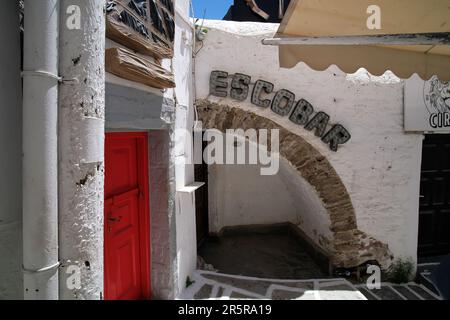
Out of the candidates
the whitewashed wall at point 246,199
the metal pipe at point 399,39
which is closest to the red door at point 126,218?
the metal pipe at point 399,39

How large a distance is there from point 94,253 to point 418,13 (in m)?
3.27

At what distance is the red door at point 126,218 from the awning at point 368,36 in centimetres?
169

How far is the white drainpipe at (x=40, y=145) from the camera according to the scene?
1.05 meters

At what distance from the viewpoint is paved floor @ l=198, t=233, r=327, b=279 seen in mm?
5383

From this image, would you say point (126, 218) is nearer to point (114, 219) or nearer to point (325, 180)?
point (114, 219)

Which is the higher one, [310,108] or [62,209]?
[310,108]

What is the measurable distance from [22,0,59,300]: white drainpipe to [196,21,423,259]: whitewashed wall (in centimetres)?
339

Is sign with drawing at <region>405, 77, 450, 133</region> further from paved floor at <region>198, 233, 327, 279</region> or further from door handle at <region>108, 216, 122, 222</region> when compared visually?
door handle at <region>108, 216, 122, 222</region>

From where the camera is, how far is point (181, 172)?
3.68m

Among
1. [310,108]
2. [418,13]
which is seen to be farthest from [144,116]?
[310,108]

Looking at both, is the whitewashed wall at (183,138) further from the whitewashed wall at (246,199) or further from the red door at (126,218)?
the whitewashed wall at (246,199)

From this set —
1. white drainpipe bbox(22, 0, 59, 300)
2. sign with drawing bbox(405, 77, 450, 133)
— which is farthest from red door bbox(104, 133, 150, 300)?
sign with drawing bbox(405, 77, 450, 133)

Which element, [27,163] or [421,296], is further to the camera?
[421,296]
